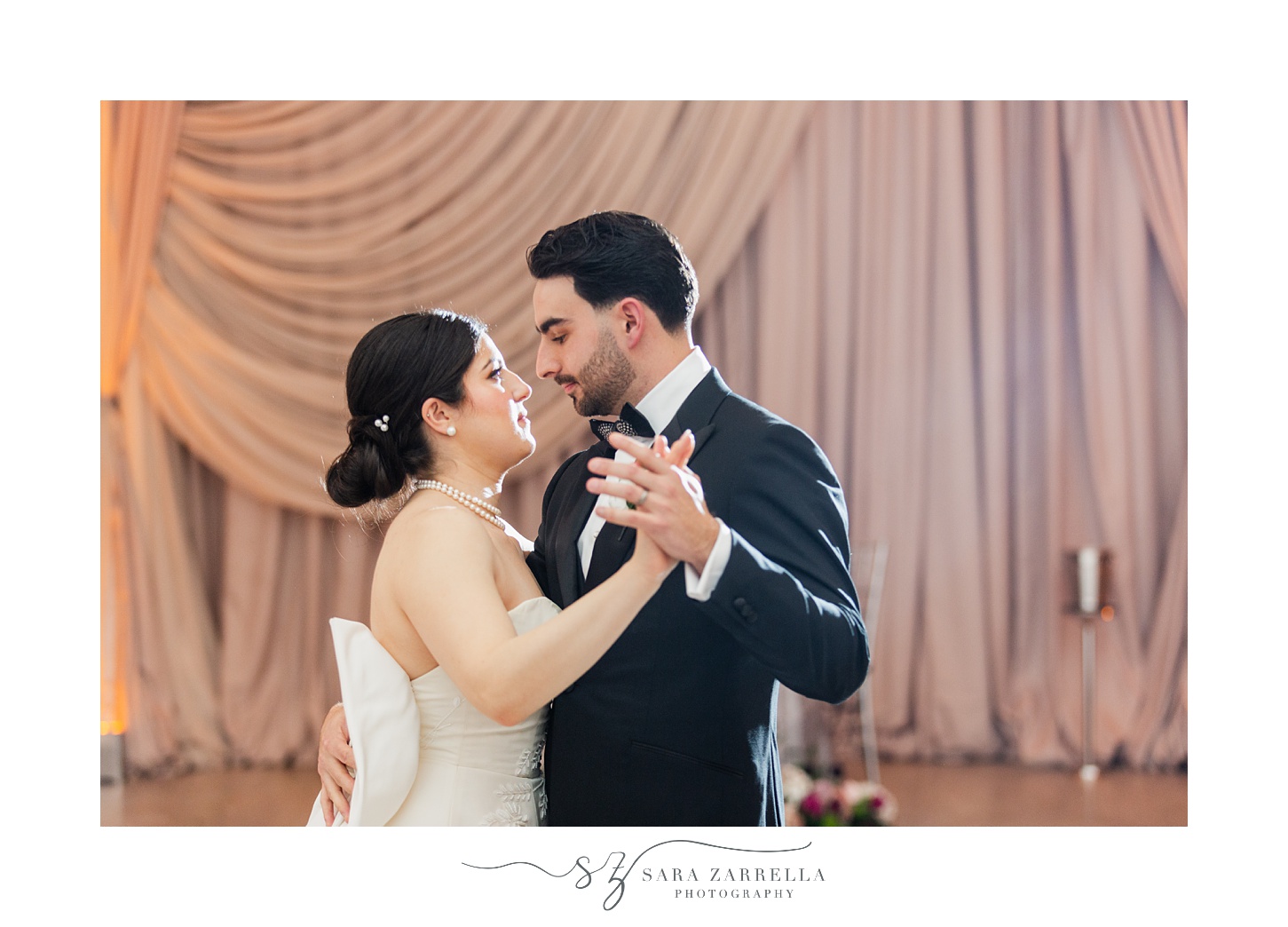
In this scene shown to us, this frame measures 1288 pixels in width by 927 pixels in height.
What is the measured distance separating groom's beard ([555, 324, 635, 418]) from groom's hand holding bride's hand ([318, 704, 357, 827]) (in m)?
0.90

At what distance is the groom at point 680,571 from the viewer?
1920mm

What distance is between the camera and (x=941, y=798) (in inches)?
187

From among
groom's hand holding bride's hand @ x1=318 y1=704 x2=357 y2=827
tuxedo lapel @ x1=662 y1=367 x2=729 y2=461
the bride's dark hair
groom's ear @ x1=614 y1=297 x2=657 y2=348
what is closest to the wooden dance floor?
groom's hand holding bride's hand @ x1=318 y1=704 x2=357 y2=827

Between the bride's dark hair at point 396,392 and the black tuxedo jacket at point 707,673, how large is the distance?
0.41 meters

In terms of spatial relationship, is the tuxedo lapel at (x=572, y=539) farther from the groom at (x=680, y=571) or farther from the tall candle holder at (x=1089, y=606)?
the tall candle holder at (x=1089, y=606)

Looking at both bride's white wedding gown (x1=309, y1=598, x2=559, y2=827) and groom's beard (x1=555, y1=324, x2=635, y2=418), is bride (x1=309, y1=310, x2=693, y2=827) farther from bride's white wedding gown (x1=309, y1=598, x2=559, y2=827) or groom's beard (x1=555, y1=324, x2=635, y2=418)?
groom's beard (x1=555, y1=324, x2=635, y2=418)

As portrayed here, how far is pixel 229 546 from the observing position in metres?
5.35

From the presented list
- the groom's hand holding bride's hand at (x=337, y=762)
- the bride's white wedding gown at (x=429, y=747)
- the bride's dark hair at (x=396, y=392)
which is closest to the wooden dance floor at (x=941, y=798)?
the groom's hand holding bride's hand at (x=337, y=762)

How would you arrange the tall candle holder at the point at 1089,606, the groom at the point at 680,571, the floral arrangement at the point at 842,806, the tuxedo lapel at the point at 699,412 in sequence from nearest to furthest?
1. the groom at the point at 680,571
2. the tuxedo lapel at the point at 699,412
3. the floral arrangement at the point at 842,806
4. the tall candle holder at the point at 1089,606

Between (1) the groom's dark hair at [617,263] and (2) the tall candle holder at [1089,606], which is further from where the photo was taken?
(2) the tall candle holder at [1089,606]

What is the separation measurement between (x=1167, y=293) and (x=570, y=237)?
3.68 meters

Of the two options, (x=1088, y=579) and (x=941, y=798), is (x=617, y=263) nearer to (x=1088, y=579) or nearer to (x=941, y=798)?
(x=941, y=798)

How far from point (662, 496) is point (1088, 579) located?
3906mm

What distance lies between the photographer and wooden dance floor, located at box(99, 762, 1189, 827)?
4.30 m
